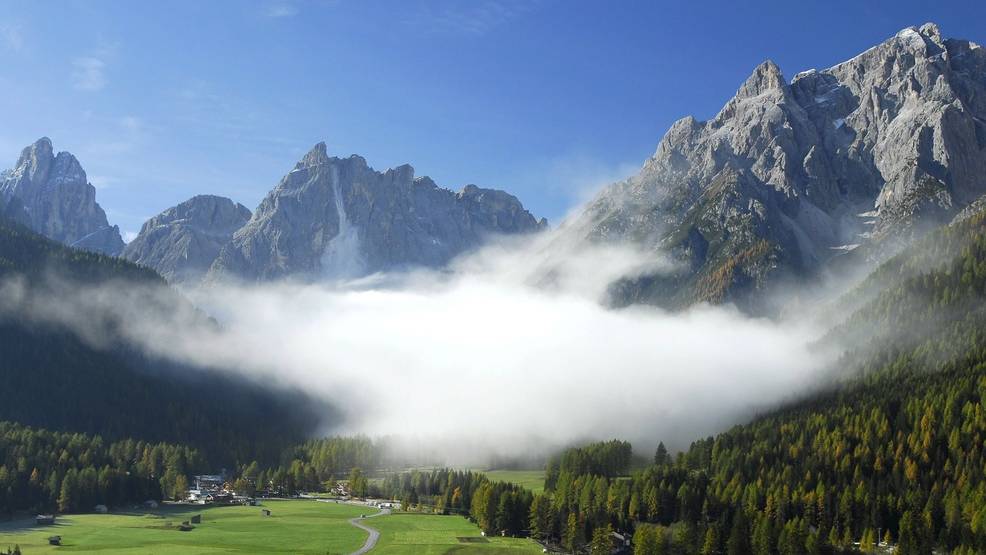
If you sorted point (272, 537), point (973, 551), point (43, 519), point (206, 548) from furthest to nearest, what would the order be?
point (43, 519) < point (272, 537) < point (206, 548) < point (973, 551)

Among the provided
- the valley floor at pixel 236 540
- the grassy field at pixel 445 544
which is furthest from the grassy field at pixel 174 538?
the grassy field at pixel 445 544

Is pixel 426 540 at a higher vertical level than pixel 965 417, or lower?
lower

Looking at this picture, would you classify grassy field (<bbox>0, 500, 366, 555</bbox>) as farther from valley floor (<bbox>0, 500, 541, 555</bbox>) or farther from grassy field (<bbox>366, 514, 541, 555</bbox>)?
grassy field (<bbox>366, 514, 541, 555</bbox>)

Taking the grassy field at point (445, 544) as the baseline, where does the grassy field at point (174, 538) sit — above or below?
below

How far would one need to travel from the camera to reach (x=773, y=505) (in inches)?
7264

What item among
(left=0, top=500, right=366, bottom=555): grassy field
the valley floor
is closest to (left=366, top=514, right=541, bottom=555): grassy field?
the valley floor

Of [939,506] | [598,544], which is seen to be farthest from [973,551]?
[598,544]

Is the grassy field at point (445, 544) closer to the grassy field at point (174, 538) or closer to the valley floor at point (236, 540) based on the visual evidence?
the valley floor at point (236, 540)

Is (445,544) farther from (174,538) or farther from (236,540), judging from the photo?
(174,538)

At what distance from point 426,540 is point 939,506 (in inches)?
4061

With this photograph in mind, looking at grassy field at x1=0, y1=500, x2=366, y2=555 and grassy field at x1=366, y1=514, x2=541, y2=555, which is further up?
grassy field at x1=366, y1=514, x2=541, y2=555

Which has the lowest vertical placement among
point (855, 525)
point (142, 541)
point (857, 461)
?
point (142, 541)

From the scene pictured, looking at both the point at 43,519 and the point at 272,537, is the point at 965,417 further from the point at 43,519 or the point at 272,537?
the point at 43,519

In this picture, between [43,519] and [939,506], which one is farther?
[43,519]
